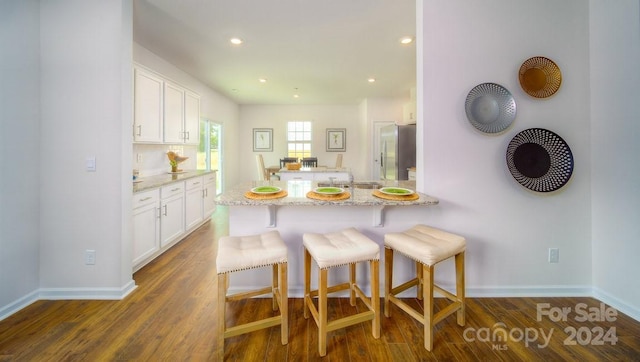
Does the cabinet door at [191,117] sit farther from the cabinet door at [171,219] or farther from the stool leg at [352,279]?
the stool leg at [352,279]

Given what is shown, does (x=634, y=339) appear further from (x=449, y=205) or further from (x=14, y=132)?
(x=14, y=132)

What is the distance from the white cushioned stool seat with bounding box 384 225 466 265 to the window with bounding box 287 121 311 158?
5.87 meters

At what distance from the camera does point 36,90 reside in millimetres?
2049

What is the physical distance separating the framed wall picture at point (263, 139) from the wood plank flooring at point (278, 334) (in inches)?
222

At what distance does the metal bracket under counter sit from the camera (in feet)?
6.77

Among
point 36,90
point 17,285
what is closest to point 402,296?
point 17,285

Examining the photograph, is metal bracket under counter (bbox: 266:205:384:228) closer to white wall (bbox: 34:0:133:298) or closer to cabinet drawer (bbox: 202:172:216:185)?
white wall (bbox: 34:0:133:298)

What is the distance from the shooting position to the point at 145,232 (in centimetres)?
272

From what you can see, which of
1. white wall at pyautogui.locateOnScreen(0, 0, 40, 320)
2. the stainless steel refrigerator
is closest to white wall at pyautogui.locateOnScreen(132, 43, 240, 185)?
white wall at pyautogui.locateOnScreen(0, 0, 40, 320)

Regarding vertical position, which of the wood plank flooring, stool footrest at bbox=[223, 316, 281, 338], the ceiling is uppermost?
the ceiling

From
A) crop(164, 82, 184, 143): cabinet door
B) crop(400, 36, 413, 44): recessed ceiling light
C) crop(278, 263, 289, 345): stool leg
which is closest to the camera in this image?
crop(278, 263, 289, 345): stool leg

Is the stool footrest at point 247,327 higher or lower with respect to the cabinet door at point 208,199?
lower

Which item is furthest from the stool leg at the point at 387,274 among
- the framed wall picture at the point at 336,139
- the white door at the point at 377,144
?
the framed wall picture at the point at 336,139

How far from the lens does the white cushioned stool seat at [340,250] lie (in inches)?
60.2
